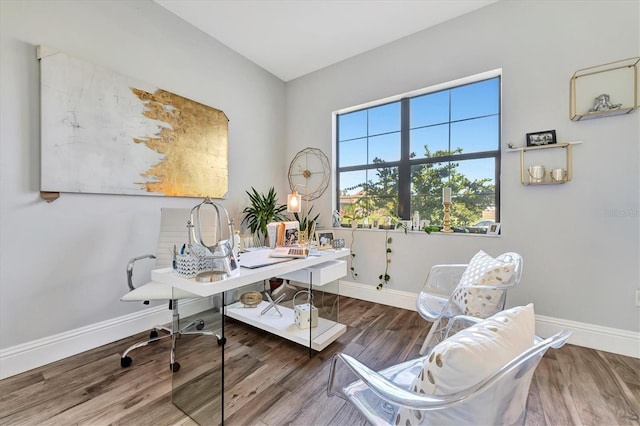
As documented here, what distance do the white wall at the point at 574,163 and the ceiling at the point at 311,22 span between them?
0.89ft

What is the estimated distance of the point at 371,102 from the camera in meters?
3.03

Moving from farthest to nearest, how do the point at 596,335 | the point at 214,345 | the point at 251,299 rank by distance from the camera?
1. the point at 251,299
2. the point at 596,335
3. the point at 214,345

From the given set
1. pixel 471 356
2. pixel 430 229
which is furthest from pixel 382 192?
pixel 471 356

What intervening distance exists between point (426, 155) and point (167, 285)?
8.72ft

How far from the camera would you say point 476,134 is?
2533 mm

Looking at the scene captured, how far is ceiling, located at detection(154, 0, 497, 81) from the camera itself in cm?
235

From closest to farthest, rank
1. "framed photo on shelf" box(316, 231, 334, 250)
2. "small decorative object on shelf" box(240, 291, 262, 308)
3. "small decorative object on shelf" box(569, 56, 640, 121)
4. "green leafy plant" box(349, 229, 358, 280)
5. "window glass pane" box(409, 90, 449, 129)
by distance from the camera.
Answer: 1. "small decorative object on shelf" box(569, 56, 640, 121)
2. "small decorative object on shelf" box(240, 291, 262, 308)
3. "framed photo on shelf" box(316, 231, 334, 250)
4. "window glass pane" box(409, 90, 449, 129)
5. "green leafy plant" box(349, 229, 358, 280)

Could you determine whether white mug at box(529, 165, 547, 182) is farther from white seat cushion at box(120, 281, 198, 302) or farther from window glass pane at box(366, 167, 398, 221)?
white seat cushion at box(120, 281, 198, 302)

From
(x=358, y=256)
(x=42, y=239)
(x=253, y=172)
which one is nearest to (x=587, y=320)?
(x=358, y=256)

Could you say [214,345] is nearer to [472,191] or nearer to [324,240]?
[324,240]

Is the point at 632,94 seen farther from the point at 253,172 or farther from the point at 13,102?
the point at 13,102

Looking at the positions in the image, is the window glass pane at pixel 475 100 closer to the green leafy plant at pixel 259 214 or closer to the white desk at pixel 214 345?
the white desk at pixel 214 345

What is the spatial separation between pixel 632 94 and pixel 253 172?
342cm

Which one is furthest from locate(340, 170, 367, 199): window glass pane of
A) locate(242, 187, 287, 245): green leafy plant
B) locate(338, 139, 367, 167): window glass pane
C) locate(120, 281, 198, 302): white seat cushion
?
locate(120, 281, 198, 302): white seat cushion
